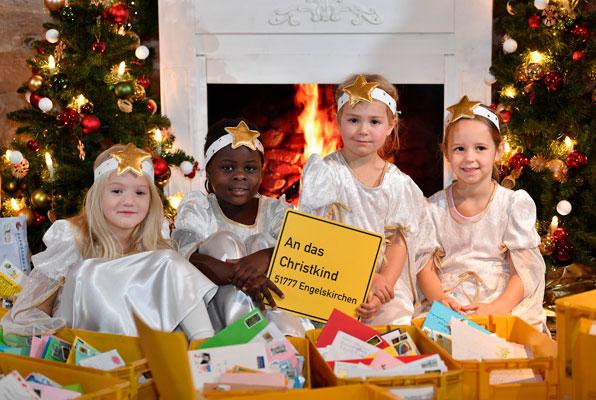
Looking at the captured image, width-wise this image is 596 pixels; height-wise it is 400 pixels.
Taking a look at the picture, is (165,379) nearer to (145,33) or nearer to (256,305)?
(256,305)

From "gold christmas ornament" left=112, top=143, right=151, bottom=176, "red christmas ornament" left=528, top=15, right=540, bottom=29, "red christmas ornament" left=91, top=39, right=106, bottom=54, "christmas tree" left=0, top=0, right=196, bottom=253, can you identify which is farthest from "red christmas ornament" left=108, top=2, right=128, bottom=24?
"red christmas ornament" left=528, top=15, right=540, bottom=29

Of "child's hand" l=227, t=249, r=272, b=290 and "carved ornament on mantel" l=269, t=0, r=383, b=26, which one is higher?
"carved ornament on mantel" l=269, t=0, r=383, b=26

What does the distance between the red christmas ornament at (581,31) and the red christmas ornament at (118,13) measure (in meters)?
2.39

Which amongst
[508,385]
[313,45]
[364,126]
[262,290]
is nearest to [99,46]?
[313,45]

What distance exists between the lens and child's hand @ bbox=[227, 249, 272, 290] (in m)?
2.78

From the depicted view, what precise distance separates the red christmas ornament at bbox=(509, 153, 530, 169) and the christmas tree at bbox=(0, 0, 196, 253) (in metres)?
1.73

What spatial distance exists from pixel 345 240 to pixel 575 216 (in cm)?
212

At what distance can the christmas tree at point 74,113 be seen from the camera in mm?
4199

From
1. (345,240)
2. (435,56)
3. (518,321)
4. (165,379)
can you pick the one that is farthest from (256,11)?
(165,379)

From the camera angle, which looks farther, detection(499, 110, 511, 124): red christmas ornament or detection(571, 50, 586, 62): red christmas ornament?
detection(499, 110, 511, 124): red christmas ornament

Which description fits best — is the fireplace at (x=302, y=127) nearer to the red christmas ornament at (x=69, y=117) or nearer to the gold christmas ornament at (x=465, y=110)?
the red christmas ornament at (x=69, y=117)

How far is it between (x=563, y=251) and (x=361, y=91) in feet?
5.67

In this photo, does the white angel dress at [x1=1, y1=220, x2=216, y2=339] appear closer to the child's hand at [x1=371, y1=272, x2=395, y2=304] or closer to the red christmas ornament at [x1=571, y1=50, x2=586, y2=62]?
the child's hand at [x1=371, y1=272, x2=395, y2=304]

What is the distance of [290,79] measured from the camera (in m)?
4.69
